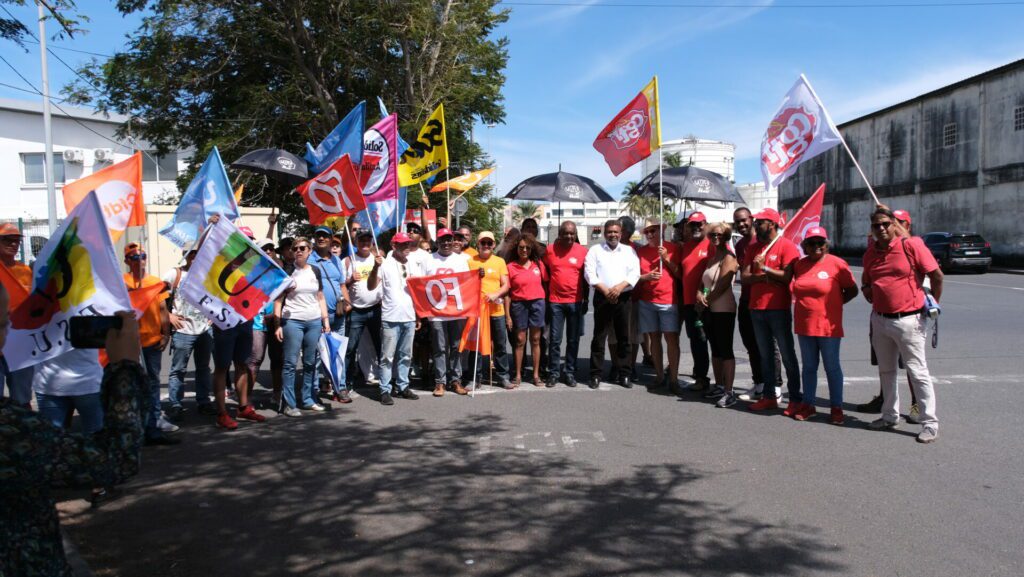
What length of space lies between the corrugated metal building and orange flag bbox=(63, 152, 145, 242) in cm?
3734

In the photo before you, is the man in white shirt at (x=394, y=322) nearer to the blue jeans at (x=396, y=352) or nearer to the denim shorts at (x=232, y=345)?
the blue jeans at (x=396, y=352)

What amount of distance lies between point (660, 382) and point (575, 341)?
1.11 metres

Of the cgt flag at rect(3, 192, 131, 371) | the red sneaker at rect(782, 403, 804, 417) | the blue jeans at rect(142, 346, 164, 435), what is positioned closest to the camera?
the cgt flag at rect(3, 192, 131, 371)

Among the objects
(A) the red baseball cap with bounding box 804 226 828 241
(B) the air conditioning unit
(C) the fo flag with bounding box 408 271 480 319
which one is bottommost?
(C) the fo flag with bounding box 408 271 480 319

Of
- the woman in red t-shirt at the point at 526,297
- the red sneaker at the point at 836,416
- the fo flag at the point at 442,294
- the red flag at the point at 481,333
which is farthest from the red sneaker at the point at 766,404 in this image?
the fo flag at the point at 442,294

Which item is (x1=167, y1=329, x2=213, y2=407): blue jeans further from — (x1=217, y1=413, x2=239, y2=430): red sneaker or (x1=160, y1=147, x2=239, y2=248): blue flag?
(x1=160, y1=147, x2=239, y2=248): blue flag

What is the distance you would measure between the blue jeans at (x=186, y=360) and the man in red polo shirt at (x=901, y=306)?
20.8 ft

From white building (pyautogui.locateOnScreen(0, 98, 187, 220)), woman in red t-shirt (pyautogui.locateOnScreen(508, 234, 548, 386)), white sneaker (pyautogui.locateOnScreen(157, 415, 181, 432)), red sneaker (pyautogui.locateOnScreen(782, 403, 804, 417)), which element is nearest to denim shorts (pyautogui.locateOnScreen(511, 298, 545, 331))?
woman in red t-shirt (pyautogui.locateOnScreen(508, 234, 548, 386))

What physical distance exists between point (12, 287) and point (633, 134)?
7497mm

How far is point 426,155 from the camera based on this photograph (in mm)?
11305

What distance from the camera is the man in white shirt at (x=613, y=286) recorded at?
9.02 metres

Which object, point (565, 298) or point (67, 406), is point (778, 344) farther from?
point (67, 406)

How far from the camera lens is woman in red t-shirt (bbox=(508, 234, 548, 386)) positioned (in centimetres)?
907

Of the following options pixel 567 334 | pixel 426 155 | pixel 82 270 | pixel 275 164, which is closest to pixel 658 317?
pixel 567 334
